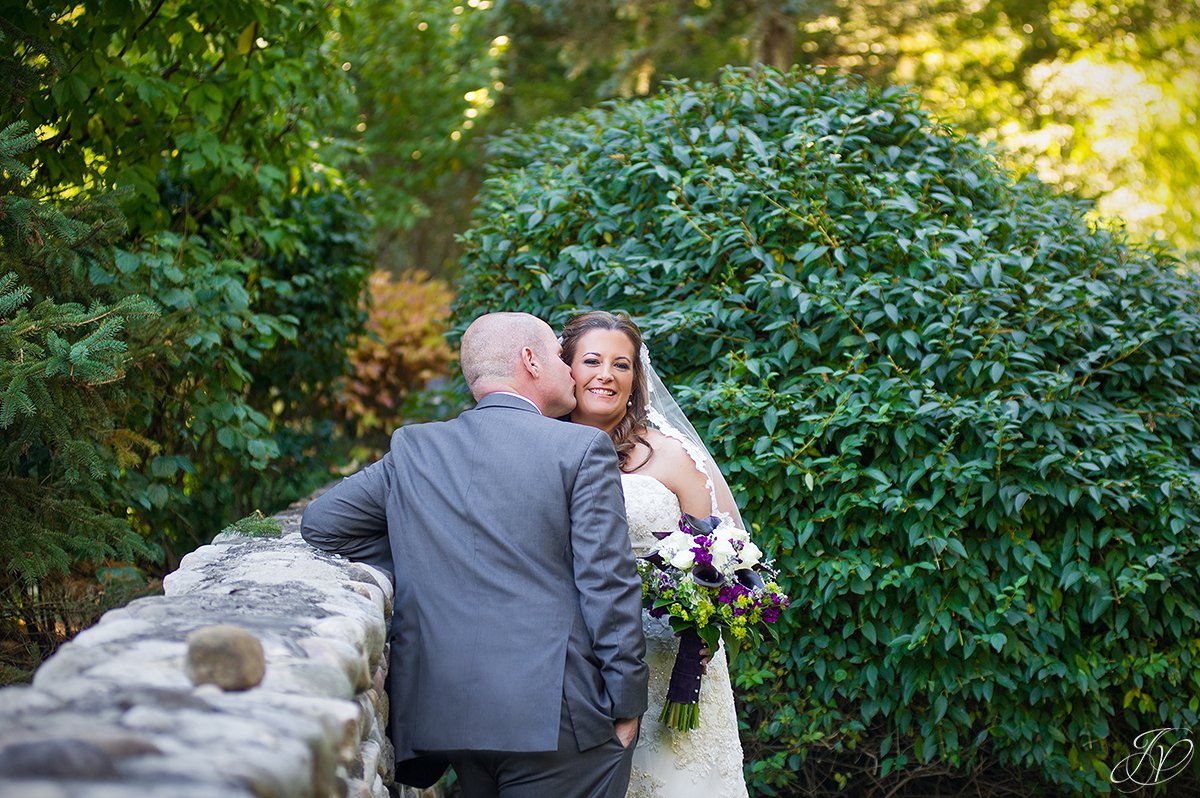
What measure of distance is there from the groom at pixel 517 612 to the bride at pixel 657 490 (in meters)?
0.62

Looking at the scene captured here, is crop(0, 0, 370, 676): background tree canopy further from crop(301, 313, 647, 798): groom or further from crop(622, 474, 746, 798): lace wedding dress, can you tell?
crop(622, 474, 746, 798): lace wedding dress

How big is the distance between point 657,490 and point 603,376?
524 mm

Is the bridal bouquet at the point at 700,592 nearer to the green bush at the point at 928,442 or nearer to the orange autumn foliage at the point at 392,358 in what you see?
the green bush at the point at 928,442

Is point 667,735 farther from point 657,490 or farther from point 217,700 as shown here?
point 217,700

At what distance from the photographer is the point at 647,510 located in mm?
3570

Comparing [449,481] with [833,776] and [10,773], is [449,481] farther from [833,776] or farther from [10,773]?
[833,776]

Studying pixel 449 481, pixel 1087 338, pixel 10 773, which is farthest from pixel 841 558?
pixel 10 773

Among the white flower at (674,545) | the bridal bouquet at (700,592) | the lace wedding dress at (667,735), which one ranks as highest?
the white flower at (674,545)

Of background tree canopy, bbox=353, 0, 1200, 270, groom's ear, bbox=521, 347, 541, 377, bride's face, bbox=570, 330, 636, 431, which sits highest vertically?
background tree canopy, bbox=353, 0, 1200, 270

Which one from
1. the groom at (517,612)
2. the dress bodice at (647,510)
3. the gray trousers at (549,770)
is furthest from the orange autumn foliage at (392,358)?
the gray trousers at (549,770)

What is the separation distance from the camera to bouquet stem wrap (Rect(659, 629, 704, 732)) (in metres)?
3.38

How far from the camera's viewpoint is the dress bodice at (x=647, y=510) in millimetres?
3545

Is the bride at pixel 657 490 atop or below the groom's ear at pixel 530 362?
below

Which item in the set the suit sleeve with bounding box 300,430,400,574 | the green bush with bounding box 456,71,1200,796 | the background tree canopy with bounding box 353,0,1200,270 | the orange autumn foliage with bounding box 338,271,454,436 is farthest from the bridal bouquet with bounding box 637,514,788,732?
the background tree canopy with bounding box 353,0,1200,270
